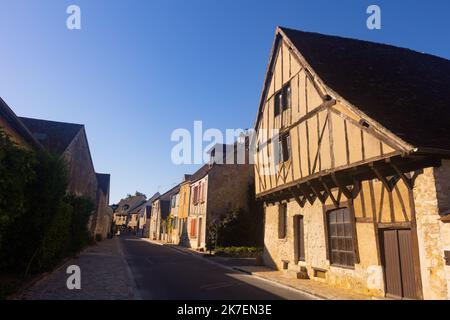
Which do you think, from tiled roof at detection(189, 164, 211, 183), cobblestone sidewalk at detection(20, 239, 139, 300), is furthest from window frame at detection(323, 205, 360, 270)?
tiled roof at detection(189, 164, 211, 183)

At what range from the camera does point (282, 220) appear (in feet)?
48.9

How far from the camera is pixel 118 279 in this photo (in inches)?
393

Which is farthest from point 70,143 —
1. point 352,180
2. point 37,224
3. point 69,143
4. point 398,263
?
point 398,263

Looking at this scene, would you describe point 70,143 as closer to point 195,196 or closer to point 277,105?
point 195,196

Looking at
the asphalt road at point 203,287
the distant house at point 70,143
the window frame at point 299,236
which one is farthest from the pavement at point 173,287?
the distant house at point 70,143

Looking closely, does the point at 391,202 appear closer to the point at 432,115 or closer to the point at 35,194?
the point at 432,115

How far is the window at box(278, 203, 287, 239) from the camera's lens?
14.6m

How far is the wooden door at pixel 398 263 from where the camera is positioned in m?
7.72

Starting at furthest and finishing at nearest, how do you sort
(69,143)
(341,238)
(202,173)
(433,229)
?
1. (202,173)
2. (69,143)
3. (341,238)
4. (433,229)

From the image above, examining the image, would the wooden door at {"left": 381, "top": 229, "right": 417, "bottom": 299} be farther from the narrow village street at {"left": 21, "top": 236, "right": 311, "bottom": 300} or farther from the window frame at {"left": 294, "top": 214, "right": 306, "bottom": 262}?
the window frame at {"left": 294, "top": 214, "right": 306, "bottom": 262}

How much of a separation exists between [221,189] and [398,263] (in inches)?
699

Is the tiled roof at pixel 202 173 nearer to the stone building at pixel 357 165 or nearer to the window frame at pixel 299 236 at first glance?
the stone building at pixel 357 165

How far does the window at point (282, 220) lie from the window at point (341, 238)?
396 centimetres
